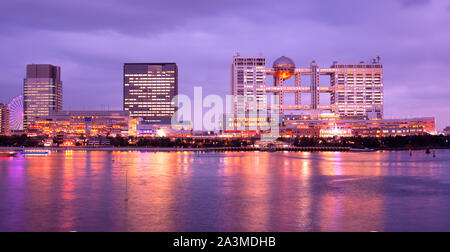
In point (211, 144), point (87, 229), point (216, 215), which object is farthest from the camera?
point (211, 144)

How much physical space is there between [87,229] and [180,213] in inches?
279

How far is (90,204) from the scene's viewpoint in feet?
110

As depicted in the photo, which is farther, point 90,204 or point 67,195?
point 67,195

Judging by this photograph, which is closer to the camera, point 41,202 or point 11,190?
point 41,202

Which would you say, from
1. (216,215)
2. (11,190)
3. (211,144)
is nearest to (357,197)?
(216,215)

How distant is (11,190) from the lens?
42188 millimetres
